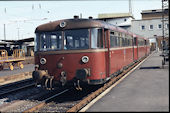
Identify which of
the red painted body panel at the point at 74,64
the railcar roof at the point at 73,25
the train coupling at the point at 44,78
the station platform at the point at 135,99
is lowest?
the station platform at the point at 135,99

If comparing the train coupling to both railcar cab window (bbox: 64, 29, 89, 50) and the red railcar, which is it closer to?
the red railcar

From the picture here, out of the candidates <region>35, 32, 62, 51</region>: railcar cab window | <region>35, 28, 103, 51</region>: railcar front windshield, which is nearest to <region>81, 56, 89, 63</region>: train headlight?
<region>35, 28, 103, 51</region>: railcar front windshield

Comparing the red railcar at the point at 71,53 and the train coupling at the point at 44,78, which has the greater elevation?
the red railcar at the point at 71,53

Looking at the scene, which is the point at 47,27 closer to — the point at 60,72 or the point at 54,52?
the point at 54,52

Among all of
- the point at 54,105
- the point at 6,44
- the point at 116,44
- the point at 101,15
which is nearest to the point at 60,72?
the point at 54,105

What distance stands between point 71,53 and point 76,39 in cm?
56

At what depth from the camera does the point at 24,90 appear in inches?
486

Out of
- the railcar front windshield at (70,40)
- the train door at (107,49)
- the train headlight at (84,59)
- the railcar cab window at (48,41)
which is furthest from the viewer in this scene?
the train door at (107,49)

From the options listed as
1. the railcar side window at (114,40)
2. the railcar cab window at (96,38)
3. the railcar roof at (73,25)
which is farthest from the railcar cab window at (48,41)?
the railcar side window at (114,40)

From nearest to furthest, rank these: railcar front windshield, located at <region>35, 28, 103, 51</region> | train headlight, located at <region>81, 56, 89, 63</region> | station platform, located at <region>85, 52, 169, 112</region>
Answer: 1. station platform, located at <region>85, 52, 169, 112</region>
2. train headlight, located at <region>81, 56, 89, 63</region>
3. railcar front windshield, located at <region>35, 28, 103, 51</region>

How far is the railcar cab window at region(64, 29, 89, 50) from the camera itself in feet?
28.3

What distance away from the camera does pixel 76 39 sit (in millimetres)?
8672

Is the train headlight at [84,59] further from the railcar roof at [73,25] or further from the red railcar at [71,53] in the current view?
the railcar roof at [73,25]

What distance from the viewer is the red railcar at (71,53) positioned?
28.2 ft
